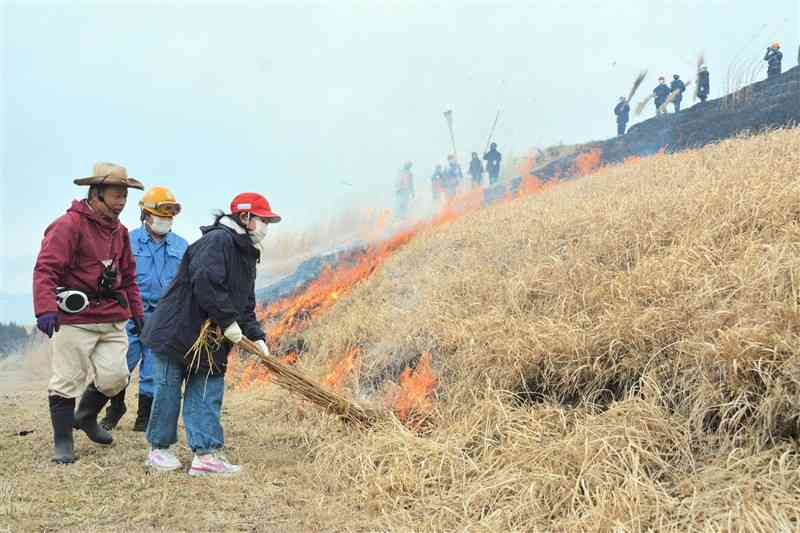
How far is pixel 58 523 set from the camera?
2871 mm

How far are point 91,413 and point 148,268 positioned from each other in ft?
4.20

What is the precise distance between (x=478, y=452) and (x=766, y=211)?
3.10 m

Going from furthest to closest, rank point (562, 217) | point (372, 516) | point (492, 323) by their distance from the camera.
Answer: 1. point (562, 217)
2. point (492, 323)
3. point (372, 516)

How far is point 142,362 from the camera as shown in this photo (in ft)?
15.9

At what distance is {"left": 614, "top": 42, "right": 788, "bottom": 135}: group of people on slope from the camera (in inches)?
472

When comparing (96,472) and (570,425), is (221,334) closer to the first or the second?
(96,472)

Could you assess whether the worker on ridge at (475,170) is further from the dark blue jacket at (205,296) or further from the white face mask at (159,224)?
the dark blue jacket at (205,296)

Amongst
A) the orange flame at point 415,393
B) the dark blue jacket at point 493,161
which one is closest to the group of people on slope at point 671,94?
the dark blue jacket at point 493,161

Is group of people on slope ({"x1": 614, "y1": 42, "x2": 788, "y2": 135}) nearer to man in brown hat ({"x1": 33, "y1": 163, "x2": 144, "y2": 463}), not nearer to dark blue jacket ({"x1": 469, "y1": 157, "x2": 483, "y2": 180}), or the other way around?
dark blue jacket ({"x1": 469, "y1": 157, "x2": 483, "y2": 180})

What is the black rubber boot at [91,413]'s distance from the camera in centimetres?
418

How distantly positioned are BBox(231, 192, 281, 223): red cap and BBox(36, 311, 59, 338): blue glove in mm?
1188

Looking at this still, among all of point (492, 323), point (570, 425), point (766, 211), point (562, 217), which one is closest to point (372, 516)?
point (570, 425)

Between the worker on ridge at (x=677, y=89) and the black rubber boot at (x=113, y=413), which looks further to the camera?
the worker on ridge at (x=677, y=89)

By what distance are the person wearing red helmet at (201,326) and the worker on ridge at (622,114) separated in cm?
1433
